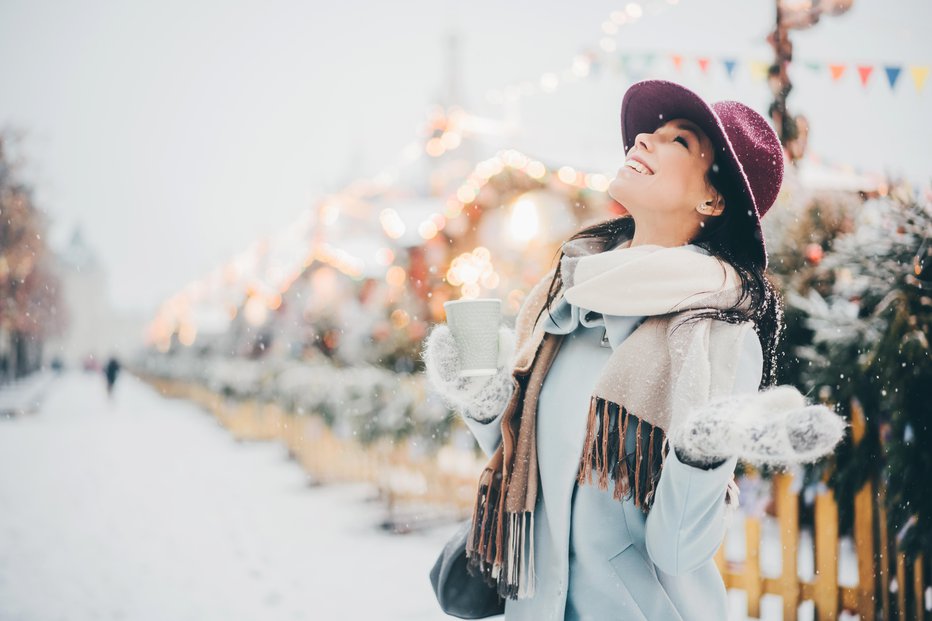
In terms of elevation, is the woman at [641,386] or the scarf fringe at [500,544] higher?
the woman at [641,386]

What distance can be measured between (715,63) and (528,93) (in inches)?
104

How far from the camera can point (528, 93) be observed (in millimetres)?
7660

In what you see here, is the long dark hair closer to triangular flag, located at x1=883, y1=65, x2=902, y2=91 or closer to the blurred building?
triangular flag, located at x1=883, y1=65, x2=902, y2=91

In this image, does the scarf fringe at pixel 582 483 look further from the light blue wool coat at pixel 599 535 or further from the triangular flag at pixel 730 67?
the triangular flag at pixel 730 67

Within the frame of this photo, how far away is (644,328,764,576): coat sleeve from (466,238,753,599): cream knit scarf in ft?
0.19

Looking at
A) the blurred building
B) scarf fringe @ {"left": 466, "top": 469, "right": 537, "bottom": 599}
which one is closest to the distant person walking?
scarf fringe @ {"left": 466, "top": 469, "right": 537, "bottom": 599}

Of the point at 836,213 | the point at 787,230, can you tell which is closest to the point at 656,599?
the point at 787,230

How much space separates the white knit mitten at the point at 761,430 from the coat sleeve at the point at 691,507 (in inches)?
1.9

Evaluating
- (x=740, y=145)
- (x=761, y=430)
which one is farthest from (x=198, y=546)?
(x=761, y=430)

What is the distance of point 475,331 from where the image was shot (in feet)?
5.08

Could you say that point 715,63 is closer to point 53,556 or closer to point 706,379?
point 706,379

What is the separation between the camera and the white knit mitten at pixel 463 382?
158 centimetres

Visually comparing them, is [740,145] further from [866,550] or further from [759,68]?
[759,68]

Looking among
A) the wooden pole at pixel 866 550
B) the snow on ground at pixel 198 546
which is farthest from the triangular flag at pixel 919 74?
the snow on ground at pixel 198 546
